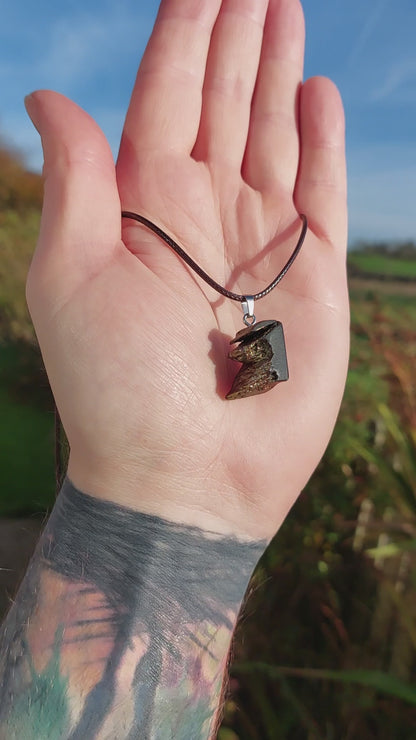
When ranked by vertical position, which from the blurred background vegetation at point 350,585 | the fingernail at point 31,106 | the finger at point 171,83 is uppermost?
the finger at point 171,83

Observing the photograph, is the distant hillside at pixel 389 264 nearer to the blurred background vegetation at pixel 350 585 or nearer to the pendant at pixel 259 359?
the blurred background vegetation at pixel 350 585

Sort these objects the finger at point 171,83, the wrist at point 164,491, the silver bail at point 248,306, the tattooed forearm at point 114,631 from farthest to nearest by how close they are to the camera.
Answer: the finger at point 171,83 < the silver bail at point 248,306 < the wrist at point 164,491 < the tattooed forearm at point 114,631

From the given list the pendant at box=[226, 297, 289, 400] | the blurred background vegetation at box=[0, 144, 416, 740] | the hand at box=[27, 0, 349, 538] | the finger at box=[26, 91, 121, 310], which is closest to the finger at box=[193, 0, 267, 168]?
the hand at box=[27, 0, 349, 538]

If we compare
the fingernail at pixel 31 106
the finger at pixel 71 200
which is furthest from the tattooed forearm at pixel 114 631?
the fingernail at pixel 31 106

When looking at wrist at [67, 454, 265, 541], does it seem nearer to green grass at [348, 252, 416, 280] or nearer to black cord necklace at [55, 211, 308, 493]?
black cord necklace at [55, 211, 308, 493]

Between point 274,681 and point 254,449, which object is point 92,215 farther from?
point 274,681

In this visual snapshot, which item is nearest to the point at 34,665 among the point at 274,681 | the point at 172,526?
the point at 172,526

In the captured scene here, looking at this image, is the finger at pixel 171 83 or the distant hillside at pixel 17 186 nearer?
the finger at pixel 171 83

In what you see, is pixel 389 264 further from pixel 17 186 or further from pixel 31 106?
pixel 31 106
